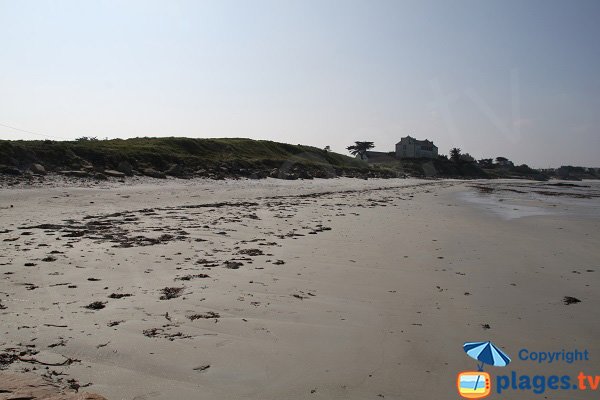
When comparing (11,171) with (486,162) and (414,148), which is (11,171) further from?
(486,162)

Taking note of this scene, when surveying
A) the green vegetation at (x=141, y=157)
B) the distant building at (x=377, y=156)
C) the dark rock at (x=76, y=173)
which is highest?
the distant building at (x=377, y=156)

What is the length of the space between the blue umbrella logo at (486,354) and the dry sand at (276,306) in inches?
3.5

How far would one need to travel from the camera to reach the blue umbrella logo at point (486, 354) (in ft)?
9.44

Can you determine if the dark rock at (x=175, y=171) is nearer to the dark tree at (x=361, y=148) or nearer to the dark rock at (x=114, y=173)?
the dark rock at (x=114, y=173)

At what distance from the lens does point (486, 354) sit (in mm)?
3014

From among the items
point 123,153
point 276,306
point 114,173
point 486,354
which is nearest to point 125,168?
point 114,173

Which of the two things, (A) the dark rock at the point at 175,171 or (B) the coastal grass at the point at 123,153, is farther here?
(A) the dark rock at the point at 175,171

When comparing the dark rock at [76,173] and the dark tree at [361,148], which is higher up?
the dark tree at [361,148]

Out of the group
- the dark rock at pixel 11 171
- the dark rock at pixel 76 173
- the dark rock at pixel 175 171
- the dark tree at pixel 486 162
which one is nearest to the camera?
the dark rock at pixel 11 171

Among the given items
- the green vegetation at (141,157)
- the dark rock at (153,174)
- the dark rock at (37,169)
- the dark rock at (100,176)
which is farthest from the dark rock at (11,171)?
the dark rock at (153,174)

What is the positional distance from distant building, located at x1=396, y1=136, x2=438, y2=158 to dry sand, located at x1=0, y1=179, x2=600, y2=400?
83117mm

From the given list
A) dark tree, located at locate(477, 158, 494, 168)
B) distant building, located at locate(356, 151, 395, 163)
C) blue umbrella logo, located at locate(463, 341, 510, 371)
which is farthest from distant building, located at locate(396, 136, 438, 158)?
blue umbrella logo, located at locate(463, 341, 510, 371)

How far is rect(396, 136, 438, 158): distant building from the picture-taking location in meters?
87.8

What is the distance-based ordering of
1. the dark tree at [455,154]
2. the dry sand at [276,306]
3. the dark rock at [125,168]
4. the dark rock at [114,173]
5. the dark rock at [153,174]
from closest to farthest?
1. the dry sand at [276,306]
2. the dark rock at [114,173]
3. the dark rock at [125,168]
4. the dark rock at [153,174]
5. the dark tree at [455,154]
